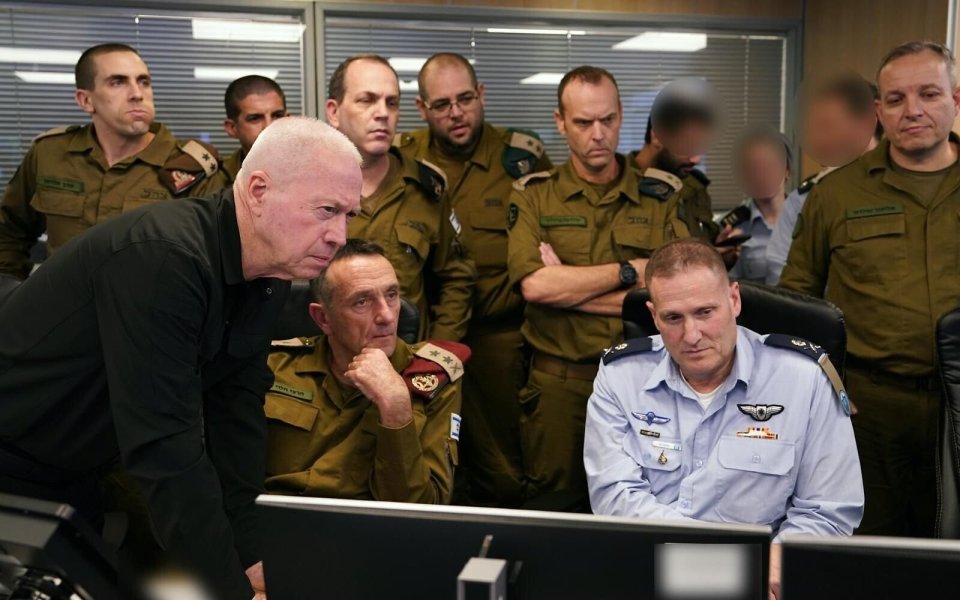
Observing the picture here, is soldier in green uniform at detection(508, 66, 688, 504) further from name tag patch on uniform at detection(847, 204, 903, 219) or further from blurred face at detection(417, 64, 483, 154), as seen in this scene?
name tag patch on uniform at detection(847, 204, 903, 219)

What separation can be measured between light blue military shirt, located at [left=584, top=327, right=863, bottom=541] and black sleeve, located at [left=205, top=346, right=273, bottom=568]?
0.76m

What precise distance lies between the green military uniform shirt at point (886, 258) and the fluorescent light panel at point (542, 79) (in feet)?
6.23

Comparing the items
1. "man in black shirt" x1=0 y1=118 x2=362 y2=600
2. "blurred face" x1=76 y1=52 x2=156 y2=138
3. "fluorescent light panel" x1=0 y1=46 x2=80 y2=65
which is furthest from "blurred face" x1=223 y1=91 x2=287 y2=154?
"man in black shirt" x1=0 y1=118 x2=362 y2=600

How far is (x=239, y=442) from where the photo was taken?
1.84 m

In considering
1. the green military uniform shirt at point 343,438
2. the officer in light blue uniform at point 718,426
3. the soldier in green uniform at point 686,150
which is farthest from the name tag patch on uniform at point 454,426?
the soldier in green uniform at point 686,150

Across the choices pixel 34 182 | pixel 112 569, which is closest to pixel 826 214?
pixel 112 569

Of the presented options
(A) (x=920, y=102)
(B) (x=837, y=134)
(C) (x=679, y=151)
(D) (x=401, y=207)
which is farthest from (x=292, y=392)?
(B) (x=837, y=134)

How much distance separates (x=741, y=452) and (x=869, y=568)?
112 cm

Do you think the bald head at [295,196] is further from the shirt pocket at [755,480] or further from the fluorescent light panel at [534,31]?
the fluorescent light panel at [534,31]

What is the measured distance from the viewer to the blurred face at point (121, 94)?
317 centimetres

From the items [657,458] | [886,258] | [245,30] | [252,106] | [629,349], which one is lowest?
[657,458]

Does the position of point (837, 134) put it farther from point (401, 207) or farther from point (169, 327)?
point (169, 327)

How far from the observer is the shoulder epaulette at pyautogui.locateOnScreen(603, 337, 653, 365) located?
2195mm

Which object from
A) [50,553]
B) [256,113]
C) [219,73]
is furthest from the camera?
[219,73]
